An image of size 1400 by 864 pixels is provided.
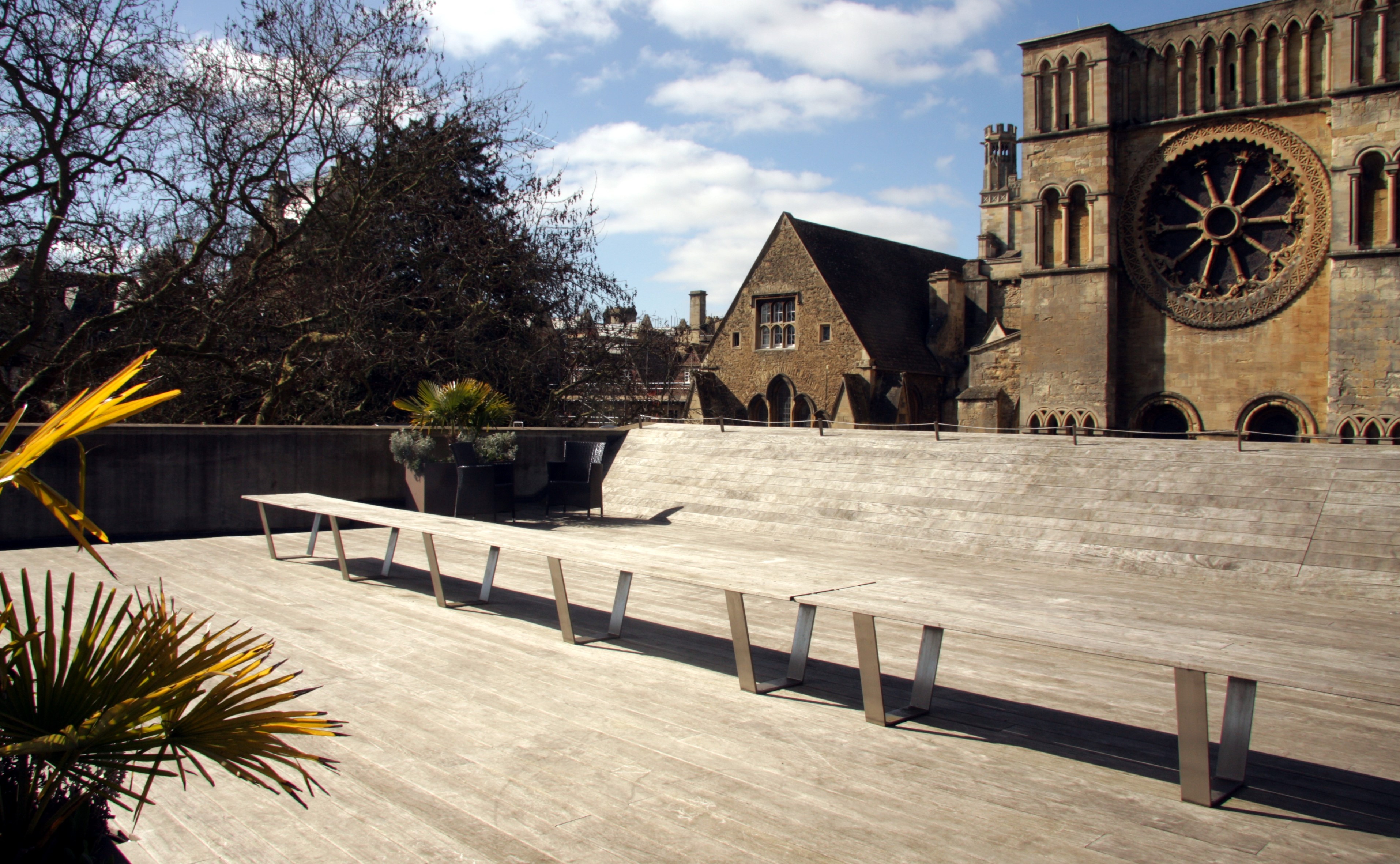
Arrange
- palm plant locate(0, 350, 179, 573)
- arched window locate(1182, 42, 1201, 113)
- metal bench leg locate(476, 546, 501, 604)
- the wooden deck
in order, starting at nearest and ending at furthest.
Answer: palm plant locate(0, 350, 179, 573)
the wooden deck
metal bench leg locate(476, 546, 501, 604)
arched window locate(1182, 42, 1201, 113)

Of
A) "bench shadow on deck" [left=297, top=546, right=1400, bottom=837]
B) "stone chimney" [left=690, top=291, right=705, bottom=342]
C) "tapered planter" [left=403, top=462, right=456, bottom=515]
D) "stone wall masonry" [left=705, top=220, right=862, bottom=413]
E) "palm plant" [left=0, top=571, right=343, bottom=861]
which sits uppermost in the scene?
"stone chimney" [left=690, top=291, right=705, bottom=342]

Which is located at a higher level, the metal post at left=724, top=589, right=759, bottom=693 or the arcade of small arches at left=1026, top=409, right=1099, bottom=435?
the arcade of small arches at left=1026, top=409, right=1099, bottom=435

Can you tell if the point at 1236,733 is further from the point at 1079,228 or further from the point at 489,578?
the point at 1079,228

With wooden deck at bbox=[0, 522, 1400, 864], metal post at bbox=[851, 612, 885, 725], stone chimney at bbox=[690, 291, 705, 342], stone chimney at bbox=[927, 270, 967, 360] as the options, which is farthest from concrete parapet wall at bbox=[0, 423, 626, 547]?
Result: stone chimney at bbox=[690, 291, 705, 342]

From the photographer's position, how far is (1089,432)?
20141mm

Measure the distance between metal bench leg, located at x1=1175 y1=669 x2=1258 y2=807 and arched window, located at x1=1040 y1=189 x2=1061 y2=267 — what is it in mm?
21297

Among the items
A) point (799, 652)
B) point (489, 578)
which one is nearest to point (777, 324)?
point (489, 578)

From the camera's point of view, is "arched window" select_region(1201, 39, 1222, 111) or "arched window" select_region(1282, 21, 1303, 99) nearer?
"arched window" select_region(1282, 21, 1303, 99)

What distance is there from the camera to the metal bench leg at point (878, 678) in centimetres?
418

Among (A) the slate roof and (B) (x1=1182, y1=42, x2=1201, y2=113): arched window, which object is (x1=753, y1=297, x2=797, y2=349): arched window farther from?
(B) (x1=1182, y1=42, x2=1201, y2=113): arched window

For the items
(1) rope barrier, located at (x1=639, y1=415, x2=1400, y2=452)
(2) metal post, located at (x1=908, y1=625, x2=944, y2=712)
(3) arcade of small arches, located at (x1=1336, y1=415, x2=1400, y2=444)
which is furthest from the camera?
(3) arcade of small arches, located at (x1=1336, y1=415, x2=1400, y2=444)

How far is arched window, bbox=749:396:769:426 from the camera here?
34.2 m

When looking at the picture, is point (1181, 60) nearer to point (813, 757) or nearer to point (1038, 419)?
point (1038, 419)

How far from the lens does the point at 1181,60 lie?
21641 mm
